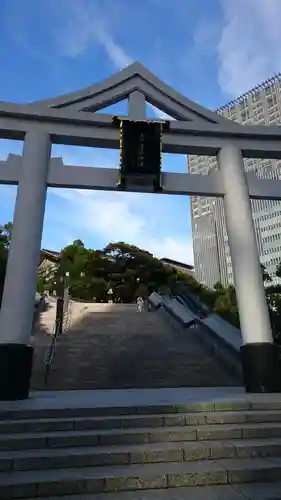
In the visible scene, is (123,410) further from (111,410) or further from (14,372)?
(14,372)

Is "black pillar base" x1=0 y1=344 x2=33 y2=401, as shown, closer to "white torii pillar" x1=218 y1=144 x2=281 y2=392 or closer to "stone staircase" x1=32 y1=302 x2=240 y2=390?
"stone staircase" x1=32 y1=302 x2=240 y2=390

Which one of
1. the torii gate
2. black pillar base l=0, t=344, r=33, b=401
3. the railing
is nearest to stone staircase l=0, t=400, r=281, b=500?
black pillar base l=0, t=344, r=33, b=401

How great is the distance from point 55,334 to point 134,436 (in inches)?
287

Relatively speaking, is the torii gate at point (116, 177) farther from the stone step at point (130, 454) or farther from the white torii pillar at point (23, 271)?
the stone step at point (130, 454)

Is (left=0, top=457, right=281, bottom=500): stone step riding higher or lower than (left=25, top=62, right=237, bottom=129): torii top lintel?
lower

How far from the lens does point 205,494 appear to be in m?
2.91

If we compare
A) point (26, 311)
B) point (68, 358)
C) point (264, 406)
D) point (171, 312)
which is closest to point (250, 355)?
point (264, 406)

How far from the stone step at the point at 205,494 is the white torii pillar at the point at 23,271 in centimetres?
295

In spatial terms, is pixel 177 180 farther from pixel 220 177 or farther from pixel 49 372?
pixel 49 372

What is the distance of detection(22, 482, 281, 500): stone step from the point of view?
2.84m

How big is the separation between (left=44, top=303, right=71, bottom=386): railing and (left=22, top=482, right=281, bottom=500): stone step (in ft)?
15.2

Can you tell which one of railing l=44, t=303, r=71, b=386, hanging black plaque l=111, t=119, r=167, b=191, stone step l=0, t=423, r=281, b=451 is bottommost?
stone step l=0, t=423, r=281, b=451

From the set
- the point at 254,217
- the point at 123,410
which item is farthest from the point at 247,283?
the point at 254,217

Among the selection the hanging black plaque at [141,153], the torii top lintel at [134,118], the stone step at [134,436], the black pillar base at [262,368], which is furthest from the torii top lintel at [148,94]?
the stone step at [134,436]
